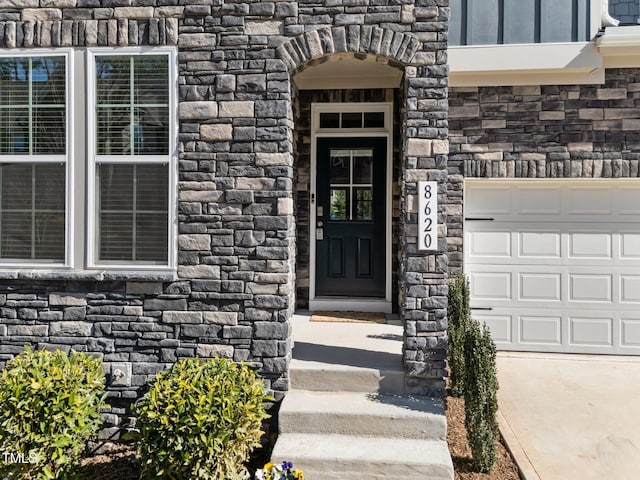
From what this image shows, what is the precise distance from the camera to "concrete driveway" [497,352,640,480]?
10.0ft

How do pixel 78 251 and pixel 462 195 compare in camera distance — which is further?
pixel 462 195

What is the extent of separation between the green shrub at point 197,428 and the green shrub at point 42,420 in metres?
0.44

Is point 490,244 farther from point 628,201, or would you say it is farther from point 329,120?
point 329,120

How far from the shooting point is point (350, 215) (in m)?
5.50

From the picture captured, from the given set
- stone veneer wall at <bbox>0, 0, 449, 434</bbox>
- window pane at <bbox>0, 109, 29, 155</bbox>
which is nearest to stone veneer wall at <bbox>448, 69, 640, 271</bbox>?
stone veneer wall at <bbox>0, 0, 449, 434</bbox>

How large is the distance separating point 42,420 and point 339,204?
141 inches

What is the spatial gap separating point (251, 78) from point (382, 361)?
2314mm

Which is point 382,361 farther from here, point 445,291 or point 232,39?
point 232,39

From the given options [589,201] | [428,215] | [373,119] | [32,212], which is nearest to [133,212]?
[32,212]

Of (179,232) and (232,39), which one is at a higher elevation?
(232,39)

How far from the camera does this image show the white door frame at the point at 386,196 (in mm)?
5301

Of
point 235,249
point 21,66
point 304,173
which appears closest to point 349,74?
point 304,173

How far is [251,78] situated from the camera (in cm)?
342

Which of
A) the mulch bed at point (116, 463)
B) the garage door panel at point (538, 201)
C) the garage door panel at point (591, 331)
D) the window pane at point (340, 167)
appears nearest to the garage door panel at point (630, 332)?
the garage door panel at point (591, 331)
